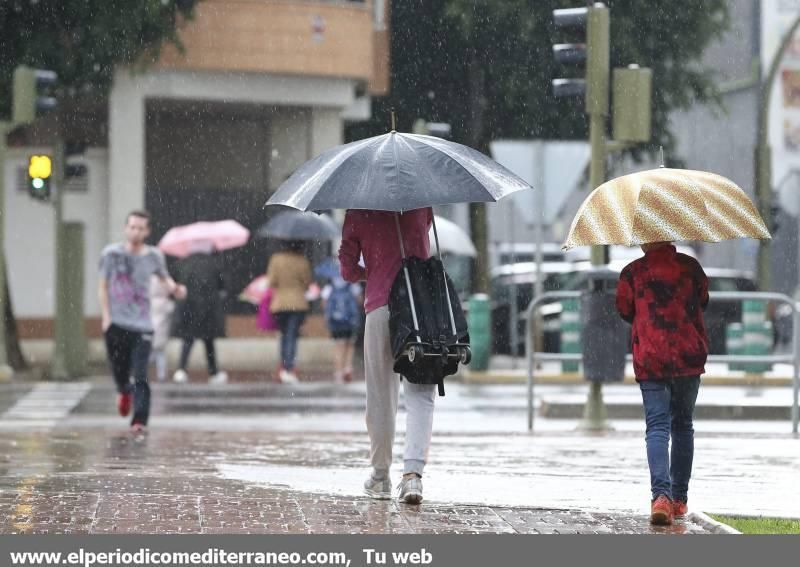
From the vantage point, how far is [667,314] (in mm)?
8578

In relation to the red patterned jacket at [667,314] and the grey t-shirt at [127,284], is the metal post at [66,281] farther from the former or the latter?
the red patterned jacket at [667,314]

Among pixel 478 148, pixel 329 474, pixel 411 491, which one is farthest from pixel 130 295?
pixel 478 148

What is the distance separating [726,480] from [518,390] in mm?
11432

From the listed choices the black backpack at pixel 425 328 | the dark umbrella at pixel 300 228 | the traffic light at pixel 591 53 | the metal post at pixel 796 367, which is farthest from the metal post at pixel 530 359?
the dark umbrella at pixel 300 228

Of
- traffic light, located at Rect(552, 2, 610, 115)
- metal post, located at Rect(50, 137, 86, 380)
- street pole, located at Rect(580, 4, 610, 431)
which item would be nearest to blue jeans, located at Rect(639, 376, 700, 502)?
street pole, located at Rect(580, 4, 610, 431)

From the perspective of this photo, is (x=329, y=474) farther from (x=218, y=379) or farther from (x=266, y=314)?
(x=266, y=314)

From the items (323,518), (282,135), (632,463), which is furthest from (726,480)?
(282,135)

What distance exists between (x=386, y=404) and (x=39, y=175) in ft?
47.7

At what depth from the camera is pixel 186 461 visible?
1185 centimetres

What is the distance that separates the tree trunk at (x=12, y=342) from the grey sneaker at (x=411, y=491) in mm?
15897

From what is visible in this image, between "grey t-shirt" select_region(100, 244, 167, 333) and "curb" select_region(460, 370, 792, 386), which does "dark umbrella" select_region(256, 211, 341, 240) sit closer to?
"curb" select_region(460, 370, 792, 386)

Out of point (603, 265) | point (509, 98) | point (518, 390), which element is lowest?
point (518, 390)

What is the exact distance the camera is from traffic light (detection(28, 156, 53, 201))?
23109mm

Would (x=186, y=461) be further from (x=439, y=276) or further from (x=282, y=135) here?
(x=282, y=135)
